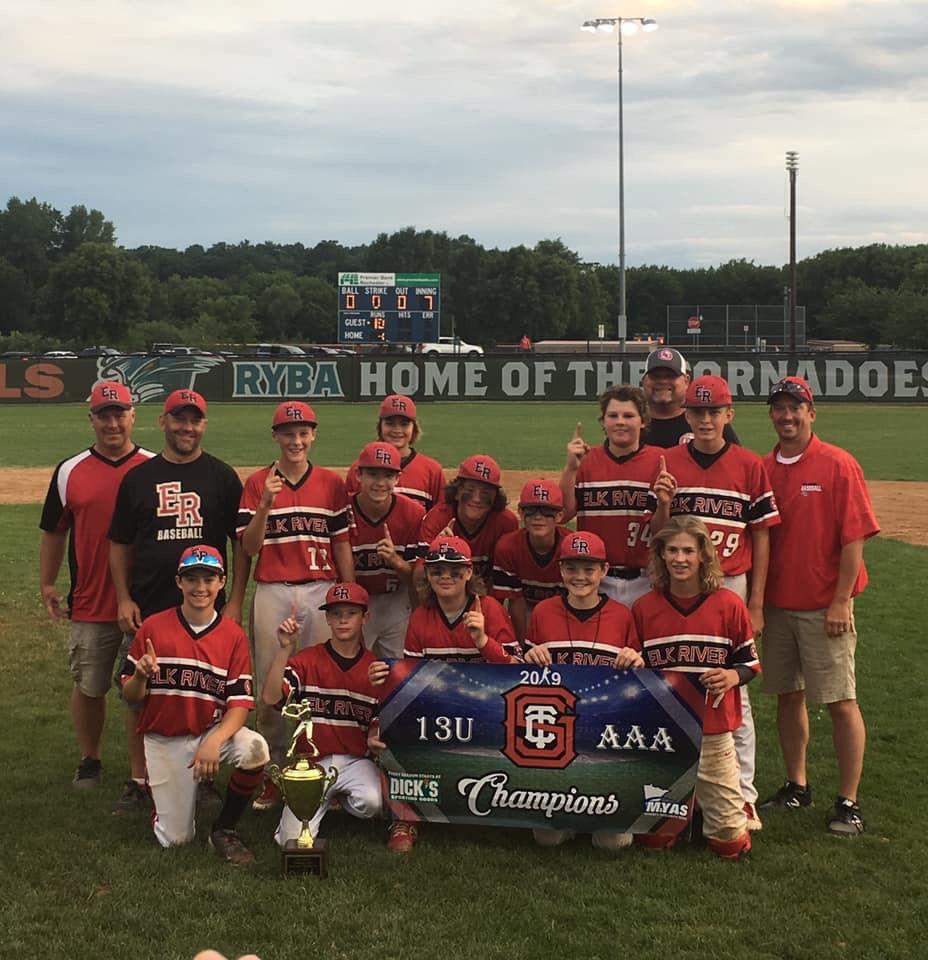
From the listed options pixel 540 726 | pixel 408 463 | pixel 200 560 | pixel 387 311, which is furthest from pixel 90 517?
pixel 387 311

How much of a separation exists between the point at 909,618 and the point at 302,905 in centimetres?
645

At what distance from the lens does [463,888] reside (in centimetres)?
454

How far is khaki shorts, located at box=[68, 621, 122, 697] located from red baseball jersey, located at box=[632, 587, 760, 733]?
278 centimetres

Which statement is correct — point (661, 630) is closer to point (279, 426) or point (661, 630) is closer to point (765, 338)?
point (279, 426)

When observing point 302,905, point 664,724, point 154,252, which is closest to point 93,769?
point 302,905

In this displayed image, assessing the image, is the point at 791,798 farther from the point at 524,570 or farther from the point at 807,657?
the point at 524,570

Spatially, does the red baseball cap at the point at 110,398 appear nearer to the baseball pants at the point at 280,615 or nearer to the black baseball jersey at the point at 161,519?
the black baseball jersey at the point at 161,519

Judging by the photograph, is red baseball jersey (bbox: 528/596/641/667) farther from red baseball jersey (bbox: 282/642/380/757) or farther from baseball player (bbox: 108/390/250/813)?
baseball player (bbox: 108/390/250/813)

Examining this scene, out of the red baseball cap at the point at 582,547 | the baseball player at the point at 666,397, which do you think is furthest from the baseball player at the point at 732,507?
the baseball player at the point at 666,397

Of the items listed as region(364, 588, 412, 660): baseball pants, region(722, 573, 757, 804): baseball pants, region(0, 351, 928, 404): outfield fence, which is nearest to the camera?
region(722, 573, 757, 804): baseball pants

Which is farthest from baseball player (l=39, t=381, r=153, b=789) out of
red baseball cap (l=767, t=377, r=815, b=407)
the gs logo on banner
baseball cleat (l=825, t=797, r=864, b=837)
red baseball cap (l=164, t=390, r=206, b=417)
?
baseball cleat (l=825, t=797, r=864, b=837)

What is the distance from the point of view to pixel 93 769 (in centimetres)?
578

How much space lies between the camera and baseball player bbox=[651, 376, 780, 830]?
17.1 ft

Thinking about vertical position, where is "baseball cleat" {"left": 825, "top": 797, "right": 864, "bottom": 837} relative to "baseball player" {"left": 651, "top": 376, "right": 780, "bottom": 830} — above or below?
below
